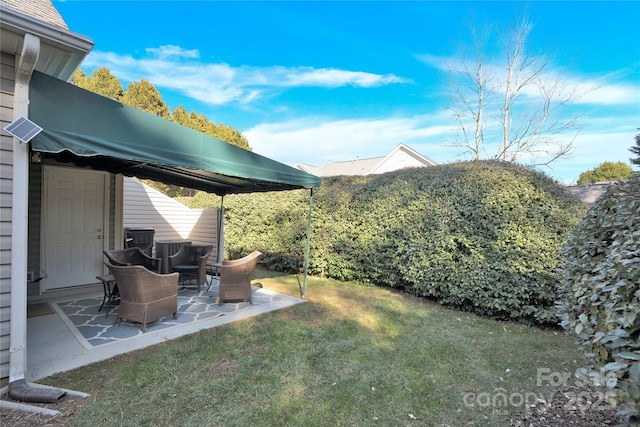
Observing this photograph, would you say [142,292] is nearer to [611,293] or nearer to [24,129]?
[24,129]

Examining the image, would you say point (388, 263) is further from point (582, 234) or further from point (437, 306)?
point (582, 234)

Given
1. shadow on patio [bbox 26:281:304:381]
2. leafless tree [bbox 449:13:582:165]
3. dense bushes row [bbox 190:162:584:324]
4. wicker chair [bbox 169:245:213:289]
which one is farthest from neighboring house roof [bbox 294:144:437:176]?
shadow on patio [bbox 26:281:304:381]

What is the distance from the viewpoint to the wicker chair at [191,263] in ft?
18.3

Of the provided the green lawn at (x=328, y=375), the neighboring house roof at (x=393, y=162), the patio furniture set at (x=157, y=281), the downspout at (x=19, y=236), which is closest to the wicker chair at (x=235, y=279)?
the patio furniture set at (x=157, y=281)

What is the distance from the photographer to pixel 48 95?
2.55m

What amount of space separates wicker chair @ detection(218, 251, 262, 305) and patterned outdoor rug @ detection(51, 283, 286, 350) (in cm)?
18

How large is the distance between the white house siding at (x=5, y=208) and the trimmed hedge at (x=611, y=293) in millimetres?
3986

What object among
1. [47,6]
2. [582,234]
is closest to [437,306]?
[582,234]

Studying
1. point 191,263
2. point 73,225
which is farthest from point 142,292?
point 73,225

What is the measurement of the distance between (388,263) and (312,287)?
169 cm

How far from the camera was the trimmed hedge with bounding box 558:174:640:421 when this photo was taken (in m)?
1.20

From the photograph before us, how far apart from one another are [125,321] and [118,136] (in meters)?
2.52

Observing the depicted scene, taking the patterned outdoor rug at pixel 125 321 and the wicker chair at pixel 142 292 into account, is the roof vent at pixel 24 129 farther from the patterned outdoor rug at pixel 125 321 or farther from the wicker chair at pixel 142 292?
the patterned outdoor rug at pixel 125 321

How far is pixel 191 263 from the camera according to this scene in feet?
20.4
